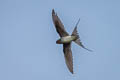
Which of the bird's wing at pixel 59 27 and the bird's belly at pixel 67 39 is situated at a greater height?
the bird's wing at pixel 59 27

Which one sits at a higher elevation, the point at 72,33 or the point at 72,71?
the point at 72,33

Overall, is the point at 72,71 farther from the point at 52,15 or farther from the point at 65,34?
the point at 52,15

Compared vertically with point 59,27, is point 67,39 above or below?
below

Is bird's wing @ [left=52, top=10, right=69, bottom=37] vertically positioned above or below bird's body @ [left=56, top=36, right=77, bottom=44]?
above

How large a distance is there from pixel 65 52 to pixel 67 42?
0.45m

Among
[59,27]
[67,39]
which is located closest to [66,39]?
[67,39]

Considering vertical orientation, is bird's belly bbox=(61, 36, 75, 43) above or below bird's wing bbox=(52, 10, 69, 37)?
below

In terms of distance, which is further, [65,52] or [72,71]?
[65,52]

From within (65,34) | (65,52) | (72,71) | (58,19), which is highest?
(58,19)

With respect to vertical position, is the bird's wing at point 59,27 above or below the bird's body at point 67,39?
above

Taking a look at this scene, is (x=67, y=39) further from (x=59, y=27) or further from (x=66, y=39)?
(x=59, y=27)

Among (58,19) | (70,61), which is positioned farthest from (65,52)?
(58,19)

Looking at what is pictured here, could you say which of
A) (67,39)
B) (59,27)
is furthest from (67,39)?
(59,27)

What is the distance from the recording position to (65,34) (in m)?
8.84
